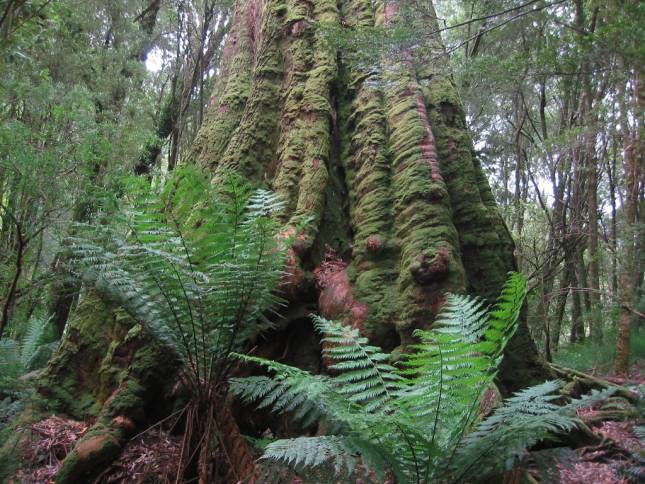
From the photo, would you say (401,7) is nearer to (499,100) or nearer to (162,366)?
(162,366)

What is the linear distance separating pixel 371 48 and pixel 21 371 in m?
4.15

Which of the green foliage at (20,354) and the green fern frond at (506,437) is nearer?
the green fern frond at (506,437)

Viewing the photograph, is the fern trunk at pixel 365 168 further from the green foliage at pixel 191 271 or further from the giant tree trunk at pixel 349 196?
the green foliage at pixel 191 271

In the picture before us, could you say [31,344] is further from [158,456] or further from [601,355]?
[601,355]

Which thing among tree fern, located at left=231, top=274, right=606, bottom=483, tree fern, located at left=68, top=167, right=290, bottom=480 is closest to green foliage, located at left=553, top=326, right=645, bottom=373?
tree fern, located at left=231, top=274, right=606, bottom=483

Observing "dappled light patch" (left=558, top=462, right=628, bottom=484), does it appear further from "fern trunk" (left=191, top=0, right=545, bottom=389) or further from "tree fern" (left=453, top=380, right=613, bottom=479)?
"tree fern" (left=453, top=380, right=613, bottom=479)

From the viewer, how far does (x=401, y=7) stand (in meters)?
4.77

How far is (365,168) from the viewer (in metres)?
3.75

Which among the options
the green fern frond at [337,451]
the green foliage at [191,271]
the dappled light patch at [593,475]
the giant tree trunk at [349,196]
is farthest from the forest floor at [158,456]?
the green fern frond at [337,451]

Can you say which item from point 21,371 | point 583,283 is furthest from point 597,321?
point 21,371

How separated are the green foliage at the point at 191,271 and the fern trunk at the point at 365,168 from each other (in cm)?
35

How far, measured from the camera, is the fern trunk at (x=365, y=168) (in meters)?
2.94

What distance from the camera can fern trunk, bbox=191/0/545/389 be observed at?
294 centimetres

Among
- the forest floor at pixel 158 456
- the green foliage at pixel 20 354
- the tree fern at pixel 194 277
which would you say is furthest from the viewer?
the green foliage at pixel 20 354
